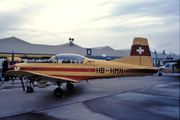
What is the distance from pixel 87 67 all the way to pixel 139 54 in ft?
12.4

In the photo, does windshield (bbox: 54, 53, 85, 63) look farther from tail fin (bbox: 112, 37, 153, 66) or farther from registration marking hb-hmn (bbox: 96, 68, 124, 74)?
tail fin (bbox: 112, 37, 153, 66)

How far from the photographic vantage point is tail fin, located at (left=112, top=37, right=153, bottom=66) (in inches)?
382

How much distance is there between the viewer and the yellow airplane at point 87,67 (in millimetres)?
8883

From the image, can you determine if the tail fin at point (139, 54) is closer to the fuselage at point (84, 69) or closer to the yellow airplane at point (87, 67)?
the yellow airplane at point (87, 67)

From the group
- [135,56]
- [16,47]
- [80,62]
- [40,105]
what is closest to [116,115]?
[40,105]

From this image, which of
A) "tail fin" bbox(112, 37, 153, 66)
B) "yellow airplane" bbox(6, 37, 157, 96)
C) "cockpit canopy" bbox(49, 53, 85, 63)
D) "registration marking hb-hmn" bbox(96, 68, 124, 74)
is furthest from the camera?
"tail fin" bbox(112, 37, 153, 66)

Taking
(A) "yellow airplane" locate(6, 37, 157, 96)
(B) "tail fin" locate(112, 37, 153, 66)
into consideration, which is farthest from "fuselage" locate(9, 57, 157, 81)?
(B) "tail fin" locate(112, 37, 153, 66)

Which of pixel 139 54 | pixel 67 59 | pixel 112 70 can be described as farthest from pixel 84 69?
pixel 139 54

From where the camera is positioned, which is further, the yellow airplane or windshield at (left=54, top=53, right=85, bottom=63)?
windshield at (left=54, top=53, right=85, bottom=63)

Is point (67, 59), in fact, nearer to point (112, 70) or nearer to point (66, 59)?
point (66, 59)

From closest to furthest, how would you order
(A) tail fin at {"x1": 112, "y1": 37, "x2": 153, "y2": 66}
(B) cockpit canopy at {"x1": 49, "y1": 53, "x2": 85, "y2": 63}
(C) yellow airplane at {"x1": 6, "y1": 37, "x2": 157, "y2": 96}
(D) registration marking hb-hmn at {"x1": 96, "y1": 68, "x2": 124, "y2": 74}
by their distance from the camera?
1. (C) yellow airplane at {"x1": 6, "y1": 37, "x2": 157, "y2": 96}
2. (B) cockpit canopy at {"x1": 49, "y1": 53, "x2": 85, "y2": 63}
3. (D) registration marking hb-hmn at {"x1": 96, "y1": 68, "x2": 124, "y2": 74}
4. (A) tail fin at {"x1": 112, "y1": 37, "x2": 153, "y2": 66}

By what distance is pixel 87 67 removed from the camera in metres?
9.20

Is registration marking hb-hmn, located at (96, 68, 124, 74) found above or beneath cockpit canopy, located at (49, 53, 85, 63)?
beneath

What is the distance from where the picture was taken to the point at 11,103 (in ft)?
21.9
